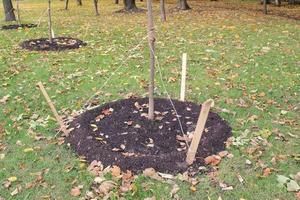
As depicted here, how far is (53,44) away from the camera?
38.3ft

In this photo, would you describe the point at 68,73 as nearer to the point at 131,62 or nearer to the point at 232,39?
the point at 131,62

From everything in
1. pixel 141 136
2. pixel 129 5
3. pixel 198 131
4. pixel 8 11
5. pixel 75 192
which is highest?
pixel 198 131

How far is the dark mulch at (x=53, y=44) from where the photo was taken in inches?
444

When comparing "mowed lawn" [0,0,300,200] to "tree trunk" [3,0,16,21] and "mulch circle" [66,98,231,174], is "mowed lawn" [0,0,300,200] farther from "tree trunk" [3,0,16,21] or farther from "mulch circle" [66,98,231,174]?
"tree trunk" [3,0,16,21]

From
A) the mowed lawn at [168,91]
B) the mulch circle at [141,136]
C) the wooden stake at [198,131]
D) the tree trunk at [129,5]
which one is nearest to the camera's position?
the wooden stake at [198,131]

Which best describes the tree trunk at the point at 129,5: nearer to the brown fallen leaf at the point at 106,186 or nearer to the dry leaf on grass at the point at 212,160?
the dry leaf on grass at the point at 212,160

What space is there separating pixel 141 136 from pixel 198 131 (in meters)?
1.13

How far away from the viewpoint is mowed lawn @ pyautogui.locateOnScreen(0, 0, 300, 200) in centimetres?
480

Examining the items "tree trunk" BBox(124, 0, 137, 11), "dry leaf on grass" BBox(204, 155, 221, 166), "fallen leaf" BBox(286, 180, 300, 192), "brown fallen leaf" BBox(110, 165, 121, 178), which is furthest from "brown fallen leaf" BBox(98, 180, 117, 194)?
"tree trunk" BBox(124, 0, 137, 11)

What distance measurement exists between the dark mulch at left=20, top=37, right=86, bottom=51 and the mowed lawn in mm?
397

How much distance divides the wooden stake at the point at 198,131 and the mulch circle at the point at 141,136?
120mm

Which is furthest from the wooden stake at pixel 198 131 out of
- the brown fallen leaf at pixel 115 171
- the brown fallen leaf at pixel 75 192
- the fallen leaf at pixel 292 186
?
the brown fallen leaf at pixel 75 192

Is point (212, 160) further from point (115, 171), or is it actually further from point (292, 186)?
point (115, 171)

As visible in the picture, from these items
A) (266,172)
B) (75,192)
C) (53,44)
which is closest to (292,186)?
(266,172)
